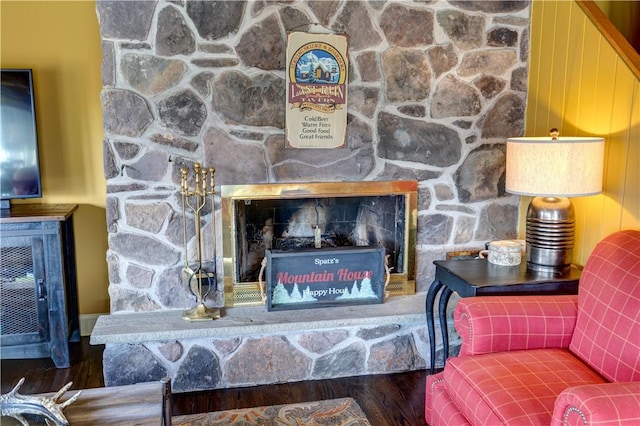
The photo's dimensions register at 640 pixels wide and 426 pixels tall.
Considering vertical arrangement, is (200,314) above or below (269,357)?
above

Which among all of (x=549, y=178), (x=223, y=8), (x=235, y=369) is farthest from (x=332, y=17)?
(x=235, y=369)

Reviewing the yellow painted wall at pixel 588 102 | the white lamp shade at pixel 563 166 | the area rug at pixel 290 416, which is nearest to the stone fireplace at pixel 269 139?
the yellow painted wall at pixel 588 102

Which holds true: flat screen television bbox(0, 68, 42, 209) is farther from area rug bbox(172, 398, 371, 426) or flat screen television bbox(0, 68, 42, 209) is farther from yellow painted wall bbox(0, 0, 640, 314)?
area rug bbox(172, 398, 371, 426)

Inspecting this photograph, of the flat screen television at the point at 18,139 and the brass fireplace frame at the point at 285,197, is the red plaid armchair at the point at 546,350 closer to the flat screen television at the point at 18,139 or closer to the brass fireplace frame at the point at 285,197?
the brass fireplace frame at the point at 285,197

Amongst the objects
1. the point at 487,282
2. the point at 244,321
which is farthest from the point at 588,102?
the point at 244,321

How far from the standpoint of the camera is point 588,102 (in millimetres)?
2525

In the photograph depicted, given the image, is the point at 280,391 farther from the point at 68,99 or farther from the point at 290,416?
the point at 68,99

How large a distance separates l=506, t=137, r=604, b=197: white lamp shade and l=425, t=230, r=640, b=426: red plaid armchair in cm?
31

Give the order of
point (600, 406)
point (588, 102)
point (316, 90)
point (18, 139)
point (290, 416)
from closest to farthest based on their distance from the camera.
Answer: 1. point (600, 406)
2. point (290, 416)
3. point (588, 102)
4. point (316, 90)
5. point (18, 139)

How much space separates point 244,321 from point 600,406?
1.65 meters

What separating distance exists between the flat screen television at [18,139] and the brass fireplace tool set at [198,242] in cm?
88

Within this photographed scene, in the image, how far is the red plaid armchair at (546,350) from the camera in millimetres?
1669

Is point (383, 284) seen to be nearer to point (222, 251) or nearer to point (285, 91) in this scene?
point (222, 251)

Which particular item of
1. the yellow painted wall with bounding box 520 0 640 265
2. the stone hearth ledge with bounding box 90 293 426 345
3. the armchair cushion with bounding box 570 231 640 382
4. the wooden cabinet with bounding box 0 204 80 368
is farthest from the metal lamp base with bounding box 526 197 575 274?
the wooden cabinet with bounding box 0 204 80 368
